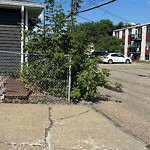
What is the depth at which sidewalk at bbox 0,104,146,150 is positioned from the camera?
16.3 ft

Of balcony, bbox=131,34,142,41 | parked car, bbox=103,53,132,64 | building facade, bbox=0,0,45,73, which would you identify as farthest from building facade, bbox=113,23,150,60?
building facade, bbox=0,0,45,73

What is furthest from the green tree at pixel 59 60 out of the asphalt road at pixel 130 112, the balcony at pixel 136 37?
the balcony at pixel 136 37

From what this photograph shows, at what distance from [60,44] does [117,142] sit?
13.7 feet

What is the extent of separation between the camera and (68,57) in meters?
8.15

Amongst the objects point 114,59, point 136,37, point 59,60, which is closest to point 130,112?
point 59,60

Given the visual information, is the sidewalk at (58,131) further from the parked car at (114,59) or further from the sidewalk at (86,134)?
the parked car at (114,59)

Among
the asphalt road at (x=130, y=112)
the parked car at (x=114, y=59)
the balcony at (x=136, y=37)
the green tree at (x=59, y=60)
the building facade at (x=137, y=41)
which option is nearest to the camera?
the asphalt road at (x=130, y=112)

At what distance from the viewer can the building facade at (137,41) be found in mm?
56406

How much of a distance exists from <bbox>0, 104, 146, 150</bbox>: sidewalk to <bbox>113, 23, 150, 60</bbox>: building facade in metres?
50.6

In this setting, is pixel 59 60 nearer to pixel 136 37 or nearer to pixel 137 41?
pixel 136 37

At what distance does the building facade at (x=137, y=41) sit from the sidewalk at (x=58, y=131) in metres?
50.6

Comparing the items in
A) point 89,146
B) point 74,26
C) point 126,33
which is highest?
point 126,33

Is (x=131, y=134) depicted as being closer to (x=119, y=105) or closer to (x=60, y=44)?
(x=119, y=105)

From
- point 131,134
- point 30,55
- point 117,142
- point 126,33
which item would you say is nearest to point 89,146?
point 117,142
